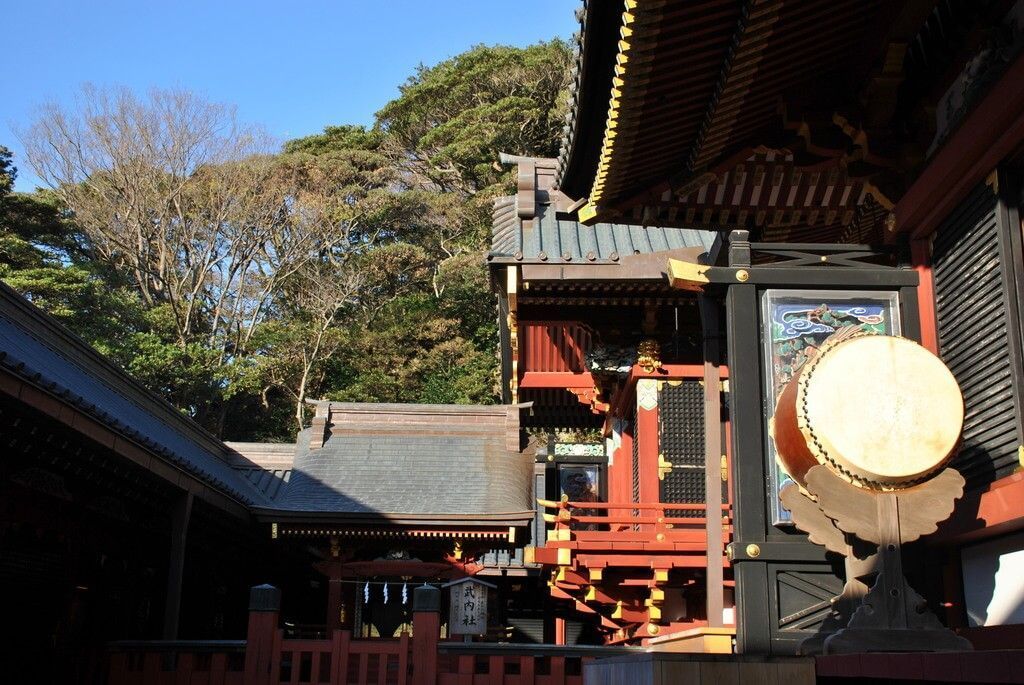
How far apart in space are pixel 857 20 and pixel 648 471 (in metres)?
8.91

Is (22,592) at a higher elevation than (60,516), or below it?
below

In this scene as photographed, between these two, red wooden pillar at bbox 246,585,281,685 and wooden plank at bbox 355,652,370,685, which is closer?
wooden plank at bbox 355,652,370,685

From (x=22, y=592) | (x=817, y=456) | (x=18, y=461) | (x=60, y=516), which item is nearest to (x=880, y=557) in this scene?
(x=817, y=456)

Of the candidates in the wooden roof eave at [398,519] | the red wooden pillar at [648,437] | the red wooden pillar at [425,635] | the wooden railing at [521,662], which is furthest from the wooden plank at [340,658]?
the wooden roof eave at [398,519]

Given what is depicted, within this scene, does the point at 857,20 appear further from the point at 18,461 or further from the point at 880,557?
the point at 18,461

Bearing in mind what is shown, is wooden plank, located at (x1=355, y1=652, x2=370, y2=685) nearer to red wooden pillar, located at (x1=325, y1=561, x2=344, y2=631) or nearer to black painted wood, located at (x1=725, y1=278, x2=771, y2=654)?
black painted wood, located at (x1=725, y1=278, x2=771, y2=654)

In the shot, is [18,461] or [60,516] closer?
[18,461]

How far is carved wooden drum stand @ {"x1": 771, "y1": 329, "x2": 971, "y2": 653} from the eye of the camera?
174 inches

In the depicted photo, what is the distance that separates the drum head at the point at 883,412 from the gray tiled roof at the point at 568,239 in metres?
8.20

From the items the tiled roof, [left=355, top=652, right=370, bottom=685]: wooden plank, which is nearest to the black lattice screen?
the tiled roof

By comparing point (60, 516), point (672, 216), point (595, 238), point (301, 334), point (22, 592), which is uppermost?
point (301, 334)

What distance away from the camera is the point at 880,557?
4.53 meters

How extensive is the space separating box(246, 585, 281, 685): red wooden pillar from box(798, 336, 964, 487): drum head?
6.95m

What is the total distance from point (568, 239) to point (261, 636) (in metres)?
6.46
